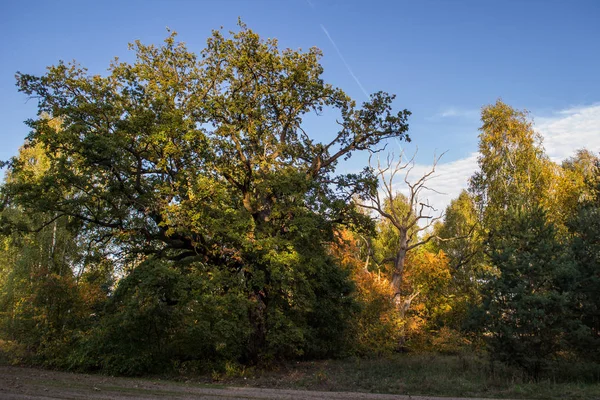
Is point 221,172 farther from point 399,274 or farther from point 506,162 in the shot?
point 506,162

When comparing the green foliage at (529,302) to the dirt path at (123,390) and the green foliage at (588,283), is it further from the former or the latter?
the dirt path at (123,390)

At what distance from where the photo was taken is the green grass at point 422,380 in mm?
11789

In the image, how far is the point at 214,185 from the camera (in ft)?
48.7

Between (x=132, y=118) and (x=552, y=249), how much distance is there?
50.2 feet

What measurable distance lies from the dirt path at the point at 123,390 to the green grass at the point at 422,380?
1310 millimetres

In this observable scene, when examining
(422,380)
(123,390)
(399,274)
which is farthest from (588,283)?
(123,390)

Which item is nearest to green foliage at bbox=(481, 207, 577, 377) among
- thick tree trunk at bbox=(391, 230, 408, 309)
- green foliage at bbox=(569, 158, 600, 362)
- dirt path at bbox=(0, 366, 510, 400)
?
green foliage at bbox=(569, 158, 600, 362)

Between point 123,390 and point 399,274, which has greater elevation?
point 399,274

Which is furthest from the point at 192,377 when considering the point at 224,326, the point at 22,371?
the point at 22,371

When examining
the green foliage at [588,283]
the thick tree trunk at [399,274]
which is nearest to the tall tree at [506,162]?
the thick tree trunk at [399,274]

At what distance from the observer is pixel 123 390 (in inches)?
449

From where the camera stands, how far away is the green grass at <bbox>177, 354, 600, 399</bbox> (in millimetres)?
11789

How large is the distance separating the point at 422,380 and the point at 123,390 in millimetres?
9175

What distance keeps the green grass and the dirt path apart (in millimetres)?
1310
